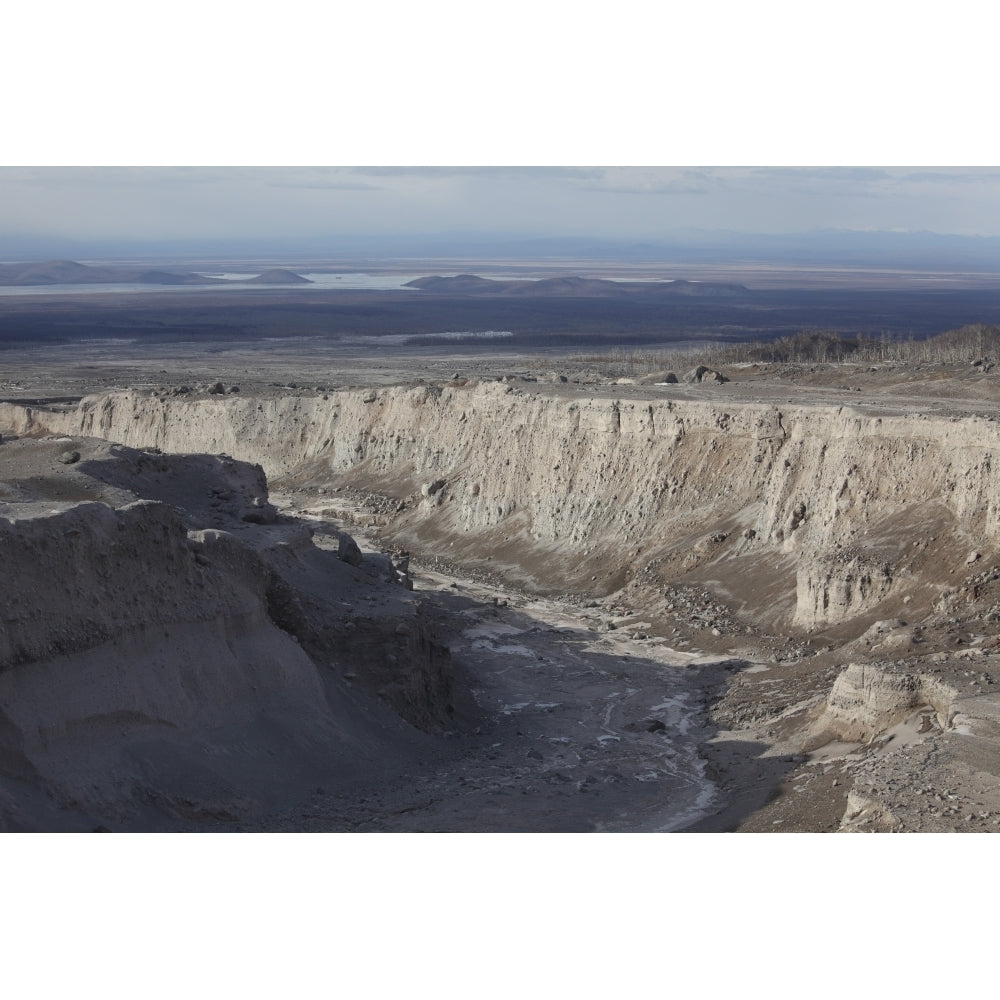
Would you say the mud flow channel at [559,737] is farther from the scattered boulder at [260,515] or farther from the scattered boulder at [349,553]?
the scattered boulder at [260,515]

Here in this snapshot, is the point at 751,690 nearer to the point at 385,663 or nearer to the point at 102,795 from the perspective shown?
the point at 385,663

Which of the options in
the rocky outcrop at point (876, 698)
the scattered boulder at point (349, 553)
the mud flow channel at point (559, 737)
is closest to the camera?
the mud flow channel at point (559, 737)

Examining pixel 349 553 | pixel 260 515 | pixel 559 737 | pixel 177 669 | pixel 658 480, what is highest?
pixel 260 515

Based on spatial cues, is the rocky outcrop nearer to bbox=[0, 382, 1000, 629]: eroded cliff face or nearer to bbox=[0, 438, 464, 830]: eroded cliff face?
bbox=[0, 438, 464, 830]: eroded cliff face

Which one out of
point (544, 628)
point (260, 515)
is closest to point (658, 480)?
point (544, 628)

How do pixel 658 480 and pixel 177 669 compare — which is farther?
pixel 658 480

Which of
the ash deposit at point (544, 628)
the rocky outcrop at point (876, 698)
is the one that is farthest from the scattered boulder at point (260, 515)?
the rocky outcrop at point (876, 698)

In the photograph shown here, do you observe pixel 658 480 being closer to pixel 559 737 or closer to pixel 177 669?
pixel 559 737

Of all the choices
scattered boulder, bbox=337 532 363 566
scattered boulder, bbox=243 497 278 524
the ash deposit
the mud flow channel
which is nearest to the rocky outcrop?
the ash deposit
